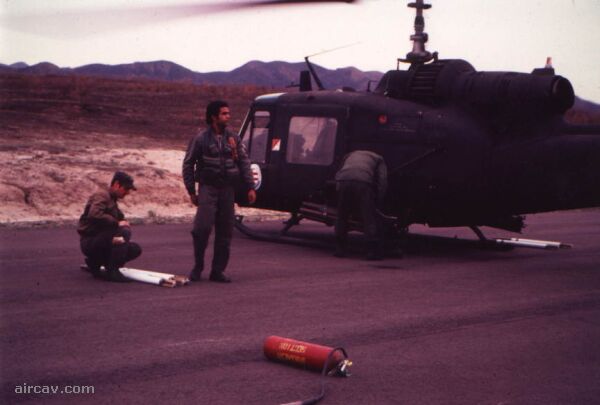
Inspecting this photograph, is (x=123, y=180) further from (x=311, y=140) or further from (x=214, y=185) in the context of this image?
(x=311, y=140)

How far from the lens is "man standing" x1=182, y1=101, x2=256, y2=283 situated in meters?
9.73

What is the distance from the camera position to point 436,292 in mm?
9516

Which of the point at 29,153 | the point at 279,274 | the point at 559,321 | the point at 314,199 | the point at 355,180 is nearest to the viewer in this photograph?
the point at 559,321

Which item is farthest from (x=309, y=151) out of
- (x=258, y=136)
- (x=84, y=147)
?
(x=84, y=147)

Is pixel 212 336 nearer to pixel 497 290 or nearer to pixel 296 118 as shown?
pixel 497 290

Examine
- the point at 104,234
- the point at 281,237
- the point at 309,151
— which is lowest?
the point at 281,237

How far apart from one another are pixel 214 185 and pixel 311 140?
4.42 metres

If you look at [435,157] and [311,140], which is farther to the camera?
[311,140]

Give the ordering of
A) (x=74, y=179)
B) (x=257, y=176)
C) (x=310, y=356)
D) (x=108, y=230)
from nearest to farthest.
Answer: (x=310, y=356) < (x=108, y=230) < (x=257, y=176) < (x=74, y=179)

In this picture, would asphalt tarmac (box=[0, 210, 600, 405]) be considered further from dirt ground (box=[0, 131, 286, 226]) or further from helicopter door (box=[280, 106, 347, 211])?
dirt ground (box=[0, 131, 286, 226])

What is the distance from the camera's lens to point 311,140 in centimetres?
1393

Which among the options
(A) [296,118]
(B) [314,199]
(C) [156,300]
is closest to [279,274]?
(C) [156,300]

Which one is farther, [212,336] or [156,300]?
[156,300]

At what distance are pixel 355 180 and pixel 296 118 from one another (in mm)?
2334
